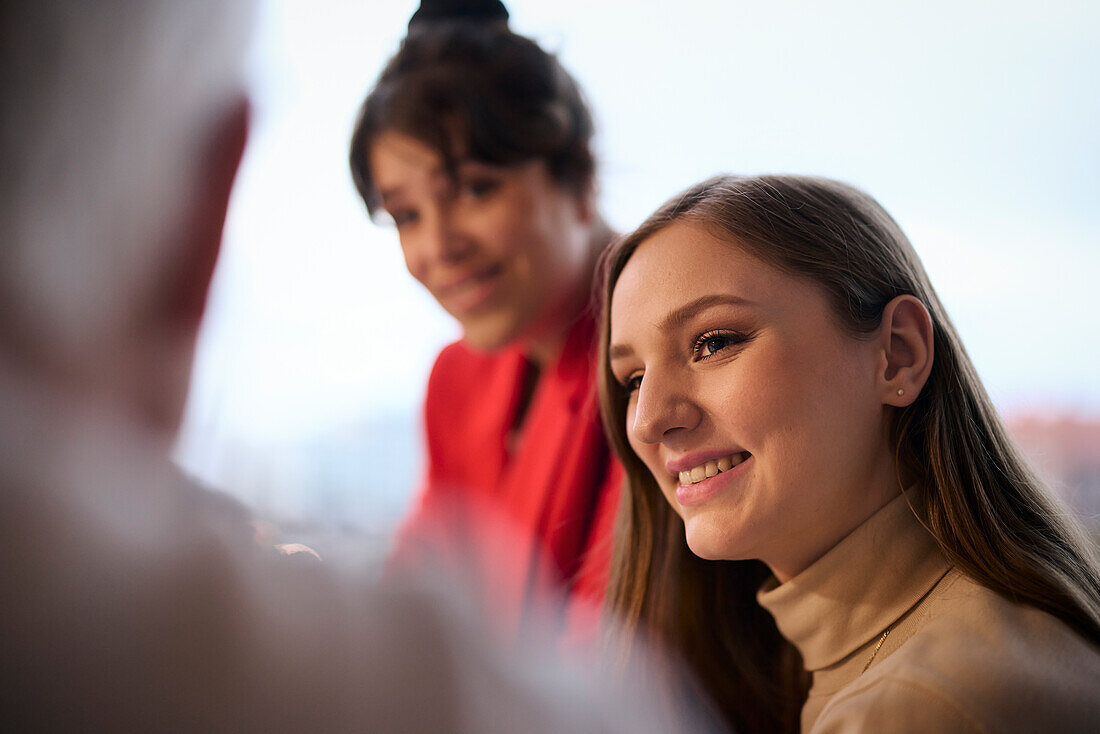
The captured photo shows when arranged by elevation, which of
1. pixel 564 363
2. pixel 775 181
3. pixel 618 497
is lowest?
pixel 618 497

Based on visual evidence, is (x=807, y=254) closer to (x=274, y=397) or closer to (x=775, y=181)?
(x=775, y=181)

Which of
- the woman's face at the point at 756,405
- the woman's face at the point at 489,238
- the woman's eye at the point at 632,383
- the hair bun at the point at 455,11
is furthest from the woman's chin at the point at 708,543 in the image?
the hair bun at the point at 455,11

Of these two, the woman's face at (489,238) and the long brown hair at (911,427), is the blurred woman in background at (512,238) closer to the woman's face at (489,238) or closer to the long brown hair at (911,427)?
the woman's face at (489,238)

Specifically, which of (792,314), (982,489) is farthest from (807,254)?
(982,489)

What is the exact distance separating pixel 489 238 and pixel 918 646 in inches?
17.5

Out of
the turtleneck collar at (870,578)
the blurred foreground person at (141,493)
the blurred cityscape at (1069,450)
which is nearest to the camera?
the blurred foreground person at (141,493)

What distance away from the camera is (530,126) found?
0.67 meters

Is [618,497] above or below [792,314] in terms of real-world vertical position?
below

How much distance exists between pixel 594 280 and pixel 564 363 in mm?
102

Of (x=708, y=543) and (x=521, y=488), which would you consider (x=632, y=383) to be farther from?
(x=521, y=488)

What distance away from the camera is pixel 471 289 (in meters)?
0.67

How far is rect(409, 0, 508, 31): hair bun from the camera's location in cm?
65

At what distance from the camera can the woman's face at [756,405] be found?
17.2 inches

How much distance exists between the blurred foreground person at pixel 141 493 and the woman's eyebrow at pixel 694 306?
0.21 metres
